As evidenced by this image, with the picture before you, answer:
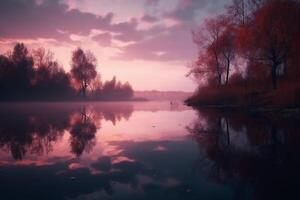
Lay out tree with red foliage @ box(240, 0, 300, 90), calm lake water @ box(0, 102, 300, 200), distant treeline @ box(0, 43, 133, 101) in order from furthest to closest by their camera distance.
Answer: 1. distant treeline @ box(0, 43, 133, 101)
2. tree with red foliage @ box(240, 0, 300, 90)
3. calm lake water @ box(0, 102, 300, 200)

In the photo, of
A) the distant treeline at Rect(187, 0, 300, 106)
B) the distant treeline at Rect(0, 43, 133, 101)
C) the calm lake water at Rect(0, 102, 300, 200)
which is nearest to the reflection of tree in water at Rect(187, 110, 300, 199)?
the calm lake water at Rect(0, 102, 300, 200)

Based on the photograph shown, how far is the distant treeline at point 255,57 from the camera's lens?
26688 mm

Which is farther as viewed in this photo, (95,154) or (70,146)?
(70,146)

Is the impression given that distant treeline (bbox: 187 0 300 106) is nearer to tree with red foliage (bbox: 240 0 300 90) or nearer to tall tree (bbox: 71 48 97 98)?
tree with red foliage (bbox: 240 0 300 90)

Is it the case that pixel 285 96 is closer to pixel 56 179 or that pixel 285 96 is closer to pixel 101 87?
pixel 56 179

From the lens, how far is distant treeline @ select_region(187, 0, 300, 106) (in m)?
26.7

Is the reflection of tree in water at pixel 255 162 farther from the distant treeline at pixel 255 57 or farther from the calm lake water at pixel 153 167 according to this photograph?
the distant treeline at pixel 255 57

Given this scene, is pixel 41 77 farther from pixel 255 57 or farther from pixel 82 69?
pixel 255 57

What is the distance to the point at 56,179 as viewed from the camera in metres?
6.24

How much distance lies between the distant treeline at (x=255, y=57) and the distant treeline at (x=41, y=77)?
141ft

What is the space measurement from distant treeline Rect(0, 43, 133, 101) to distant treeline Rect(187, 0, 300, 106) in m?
43.1

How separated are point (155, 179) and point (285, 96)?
1969cm

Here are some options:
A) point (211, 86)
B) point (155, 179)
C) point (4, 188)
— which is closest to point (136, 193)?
point (155, 179)

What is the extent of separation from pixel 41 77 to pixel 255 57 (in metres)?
60.8
